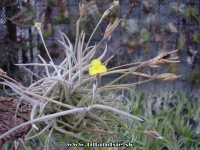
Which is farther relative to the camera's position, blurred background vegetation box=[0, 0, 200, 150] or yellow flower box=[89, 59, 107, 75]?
blurred background vegetation box=[0, 0, 200, 150]

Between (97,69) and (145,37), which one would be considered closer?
(97,69)

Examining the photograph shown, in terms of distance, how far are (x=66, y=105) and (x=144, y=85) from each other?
172 centimetres

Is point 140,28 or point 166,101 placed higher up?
point 140,28

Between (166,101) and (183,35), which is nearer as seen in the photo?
(166,101)

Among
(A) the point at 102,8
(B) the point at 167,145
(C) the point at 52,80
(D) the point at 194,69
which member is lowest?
(B) the point at 167,145

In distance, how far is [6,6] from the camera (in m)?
1.53

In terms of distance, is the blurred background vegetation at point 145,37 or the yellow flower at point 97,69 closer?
the yellow flower at point 97,69

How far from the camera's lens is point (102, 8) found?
6.48 ft

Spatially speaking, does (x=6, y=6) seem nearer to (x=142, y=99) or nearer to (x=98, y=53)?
(x=98, y=53)

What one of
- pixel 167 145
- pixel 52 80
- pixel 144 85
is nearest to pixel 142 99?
pixel 144 85

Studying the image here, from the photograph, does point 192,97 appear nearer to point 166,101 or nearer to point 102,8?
point 166,101

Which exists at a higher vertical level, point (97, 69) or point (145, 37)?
point (97, 69)

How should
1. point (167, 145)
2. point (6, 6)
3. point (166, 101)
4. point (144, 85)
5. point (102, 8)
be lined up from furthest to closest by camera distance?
1. point (144, 85)
2. point (102, 8)
3. point (166, 101)
4. point (6, 6)
5. point (167, 145)

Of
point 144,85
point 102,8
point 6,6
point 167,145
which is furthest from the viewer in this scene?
point 144,85
